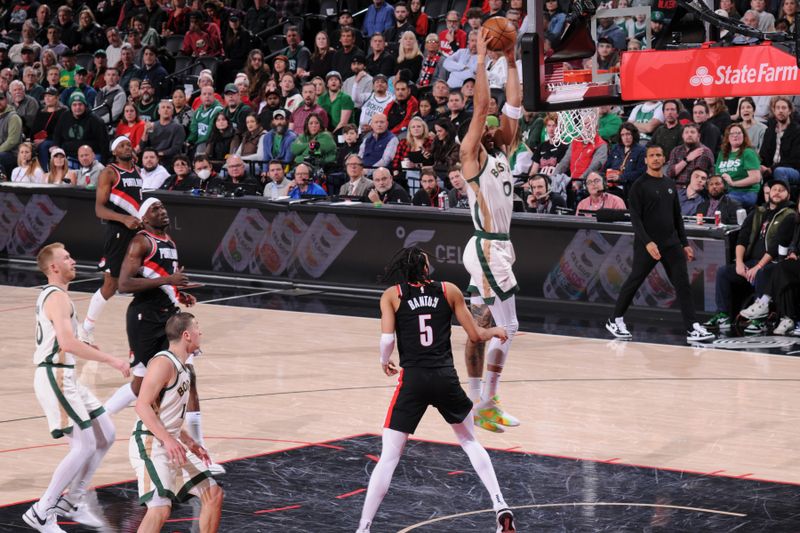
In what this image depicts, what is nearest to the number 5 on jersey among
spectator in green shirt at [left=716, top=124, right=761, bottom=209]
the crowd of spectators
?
the crowd of spectators

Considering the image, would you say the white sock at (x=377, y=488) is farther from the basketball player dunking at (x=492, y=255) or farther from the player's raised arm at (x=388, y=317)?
the basketball player dunking at (x=492, y=255)

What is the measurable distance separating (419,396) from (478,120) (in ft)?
7.52

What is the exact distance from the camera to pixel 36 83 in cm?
2409

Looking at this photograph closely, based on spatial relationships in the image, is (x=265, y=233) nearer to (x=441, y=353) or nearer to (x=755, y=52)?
(x=755, y=52)

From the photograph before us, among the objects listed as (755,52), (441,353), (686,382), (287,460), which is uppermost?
(755,52)

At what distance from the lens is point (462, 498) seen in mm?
8461

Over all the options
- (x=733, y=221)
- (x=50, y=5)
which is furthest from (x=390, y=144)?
(x=50, y=5)

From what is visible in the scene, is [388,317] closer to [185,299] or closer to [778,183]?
[185,299]

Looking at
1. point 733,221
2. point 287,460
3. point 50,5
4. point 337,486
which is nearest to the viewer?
point 337,486

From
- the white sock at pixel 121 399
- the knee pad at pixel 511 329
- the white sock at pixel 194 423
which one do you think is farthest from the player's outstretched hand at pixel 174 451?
the knee pad at pixel 511 329

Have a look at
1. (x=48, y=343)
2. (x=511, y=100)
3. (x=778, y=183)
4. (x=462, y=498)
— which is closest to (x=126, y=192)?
(x=511, y=100)

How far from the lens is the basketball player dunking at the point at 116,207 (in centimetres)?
1200

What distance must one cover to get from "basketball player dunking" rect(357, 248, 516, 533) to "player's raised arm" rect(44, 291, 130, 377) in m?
1.56

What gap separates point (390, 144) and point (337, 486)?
976 cm
